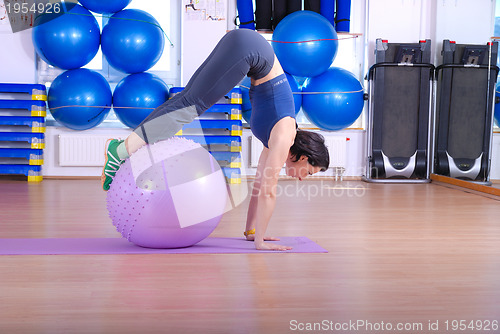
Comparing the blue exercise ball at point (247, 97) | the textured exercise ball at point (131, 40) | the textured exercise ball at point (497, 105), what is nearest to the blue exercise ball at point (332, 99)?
the blue exercise ball at point (247, 97)

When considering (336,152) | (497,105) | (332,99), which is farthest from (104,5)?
(497,105)

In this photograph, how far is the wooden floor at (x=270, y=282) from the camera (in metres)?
1.35

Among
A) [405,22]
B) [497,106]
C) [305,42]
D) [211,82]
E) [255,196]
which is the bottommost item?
[255,196]

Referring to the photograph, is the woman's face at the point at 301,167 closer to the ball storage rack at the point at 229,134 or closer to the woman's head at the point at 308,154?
the woman's head at the point at 308,154

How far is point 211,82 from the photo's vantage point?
2.18m

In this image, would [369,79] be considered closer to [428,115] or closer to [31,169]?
[428,115]

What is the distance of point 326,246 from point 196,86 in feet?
3.20

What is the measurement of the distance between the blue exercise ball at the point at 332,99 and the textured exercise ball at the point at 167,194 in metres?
3.04

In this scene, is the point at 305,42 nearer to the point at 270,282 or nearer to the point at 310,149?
the point at 310,149

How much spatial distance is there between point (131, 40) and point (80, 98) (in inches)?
29.7

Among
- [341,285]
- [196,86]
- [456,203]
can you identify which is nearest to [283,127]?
[196,86]

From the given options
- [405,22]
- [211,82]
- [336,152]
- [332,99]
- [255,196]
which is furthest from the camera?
[405,22]

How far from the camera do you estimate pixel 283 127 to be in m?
2.14

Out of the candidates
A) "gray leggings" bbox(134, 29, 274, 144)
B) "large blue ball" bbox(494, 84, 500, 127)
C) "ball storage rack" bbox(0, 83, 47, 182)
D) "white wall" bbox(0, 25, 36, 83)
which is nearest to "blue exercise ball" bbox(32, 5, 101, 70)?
"ball storage rack" bbox(0, 83, 47, 182)
